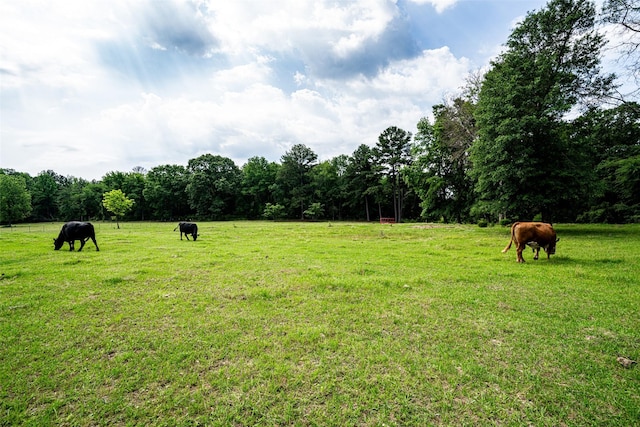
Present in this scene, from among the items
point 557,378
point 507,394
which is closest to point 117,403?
point 507,394

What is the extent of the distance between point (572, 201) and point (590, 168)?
3.54 m

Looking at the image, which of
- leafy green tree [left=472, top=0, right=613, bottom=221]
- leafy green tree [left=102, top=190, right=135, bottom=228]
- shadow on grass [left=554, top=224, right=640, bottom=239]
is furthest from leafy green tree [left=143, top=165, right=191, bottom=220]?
shadow on grass [left=554, top=224, right=640, bottom=239]

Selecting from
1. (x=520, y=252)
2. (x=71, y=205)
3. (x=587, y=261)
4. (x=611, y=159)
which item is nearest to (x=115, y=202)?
(x=520, y=252)

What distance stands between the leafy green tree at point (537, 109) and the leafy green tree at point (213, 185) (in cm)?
5526

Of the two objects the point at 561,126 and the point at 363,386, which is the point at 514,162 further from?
the point at 363,386

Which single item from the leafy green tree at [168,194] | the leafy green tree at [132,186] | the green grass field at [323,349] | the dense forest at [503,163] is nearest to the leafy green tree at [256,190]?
the dense forest at [503,163]

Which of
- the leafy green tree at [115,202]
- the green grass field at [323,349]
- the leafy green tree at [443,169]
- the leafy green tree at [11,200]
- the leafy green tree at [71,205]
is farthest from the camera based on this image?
the leafy green tree at [71,205]

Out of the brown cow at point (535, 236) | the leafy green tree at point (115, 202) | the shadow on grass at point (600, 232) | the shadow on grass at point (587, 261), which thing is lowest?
the shadow on grass at point (587, 261)

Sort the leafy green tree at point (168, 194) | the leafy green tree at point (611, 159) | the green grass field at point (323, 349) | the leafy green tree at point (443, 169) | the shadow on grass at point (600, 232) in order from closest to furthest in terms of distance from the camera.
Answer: the green grass field at point (323, 349) < the shadow on grass at point (600, 232) < the leafy green tree at point (611, 159) < the leafy green tree at point (443, 169) < the leafy green tree at point (168, 194)

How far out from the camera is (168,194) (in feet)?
212

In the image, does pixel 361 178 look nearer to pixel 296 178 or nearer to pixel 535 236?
pixel 296 178

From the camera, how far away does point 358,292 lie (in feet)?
21.2

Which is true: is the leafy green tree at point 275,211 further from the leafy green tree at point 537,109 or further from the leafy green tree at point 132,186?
the leafy green tree at point 537,109

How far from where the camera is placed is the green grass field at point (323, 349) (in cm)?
285
